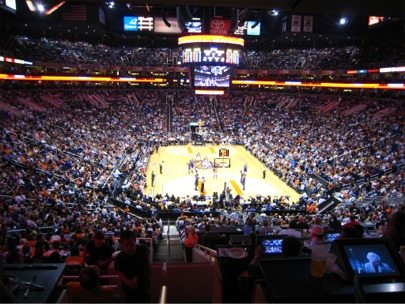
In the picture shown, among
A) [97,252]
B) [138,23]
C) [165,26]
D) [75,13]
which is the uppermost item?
[138,23]

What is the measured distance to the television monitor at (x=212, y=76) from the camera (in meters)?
24.2

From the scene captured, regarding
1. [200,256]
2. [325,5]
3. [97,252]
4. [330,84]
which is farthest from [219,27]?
[330,84]

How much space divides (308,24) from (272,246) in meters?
41.9

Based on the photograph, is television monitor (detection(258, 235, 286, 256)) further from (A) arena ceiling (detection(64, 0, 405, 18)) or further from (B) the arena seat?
(A) arena ceiling (detection(64, 0, 405, 18))

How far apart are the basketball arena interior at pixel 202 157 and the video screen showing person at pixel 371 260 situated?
0.01 m

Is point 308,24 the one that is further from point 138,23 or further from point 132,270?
point 132,270

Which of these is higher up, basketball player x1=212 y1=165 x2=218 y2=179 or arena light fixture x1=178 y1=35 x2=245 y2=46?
arena light fixture x1=178 y1=35 x2=245 y2=46

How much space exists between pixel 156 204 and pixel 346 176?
11.3m

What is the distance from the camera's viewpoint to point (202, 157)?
31.9 meters

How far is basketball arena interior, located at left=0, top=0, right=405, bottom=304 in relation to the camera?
3416mm

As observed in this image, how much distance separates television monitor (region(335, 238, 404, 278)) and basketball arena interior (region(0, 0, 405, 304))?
0.01 m

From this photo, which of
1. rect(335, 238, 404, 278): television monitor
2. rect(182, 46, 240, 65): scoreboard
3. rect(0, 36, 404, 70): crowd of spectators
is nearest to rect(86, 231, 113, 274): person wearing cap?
rect(335, 238, 404, 278): television monitor

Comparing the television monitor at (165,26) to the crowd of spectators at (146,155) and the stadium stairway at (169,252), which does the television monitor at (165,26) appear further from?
the stadium stairway at (169,252)

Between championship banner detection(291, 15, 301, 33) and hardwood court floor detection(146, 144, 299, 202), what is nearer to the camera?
hardwood court floor detection(146, 144, 299, 202)
